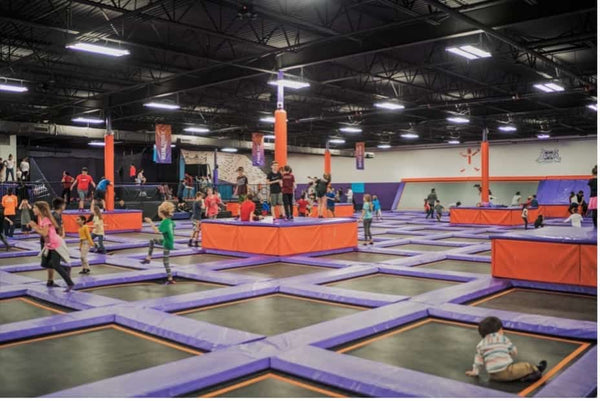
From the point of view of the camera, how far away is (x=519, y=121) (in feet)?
89.2

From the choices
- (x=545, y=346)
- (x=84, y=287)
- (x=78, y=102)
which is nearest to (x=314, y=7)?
(x=84, y=287)

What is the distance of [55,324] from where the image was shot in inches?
214

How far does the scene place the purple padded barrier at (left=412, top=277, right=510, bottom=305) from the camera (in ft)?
22.0

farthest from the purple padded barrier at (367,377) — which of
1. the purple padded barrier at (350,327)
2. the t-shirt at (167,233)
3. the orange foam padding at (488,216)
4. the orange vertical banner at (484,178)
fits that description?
the orange vertical banner at (484,178)

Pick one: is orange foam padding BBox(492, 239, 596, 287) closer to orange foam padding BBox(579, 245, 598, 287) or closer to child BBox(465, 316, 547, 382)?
orange foam padding BBox(579, 245, 598, 287)

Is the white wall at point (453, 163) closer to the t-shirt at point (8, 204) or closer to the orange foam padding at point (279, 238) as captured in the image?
the orange foam padding at point (279, 238)

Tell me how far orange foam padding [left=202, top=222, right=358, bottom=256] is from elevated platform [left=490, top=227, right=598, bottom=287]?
4293 mm

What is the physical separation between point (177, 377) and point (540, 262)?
5.88 metres

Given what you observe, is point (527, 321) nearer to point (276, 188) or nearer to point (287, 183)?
point (287, 183)

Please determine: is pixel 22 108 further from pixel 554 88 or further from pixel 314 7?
pixel 554 88

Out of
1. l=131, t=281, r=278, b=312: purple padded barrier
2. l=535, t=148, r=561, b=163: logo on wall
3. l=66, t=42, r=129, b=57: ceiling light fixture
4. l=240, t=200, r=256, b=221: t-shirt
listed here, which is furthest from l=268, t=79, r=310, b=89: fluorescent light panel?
l=535, t=148, r=561, b=163: logo on wall

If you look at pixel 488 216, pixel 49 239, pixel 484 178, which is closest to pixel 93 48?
pixel 49 239

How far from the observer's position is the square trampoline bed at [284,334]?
3814mm

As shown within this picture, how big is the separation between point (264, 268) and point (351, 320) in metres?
4.44
